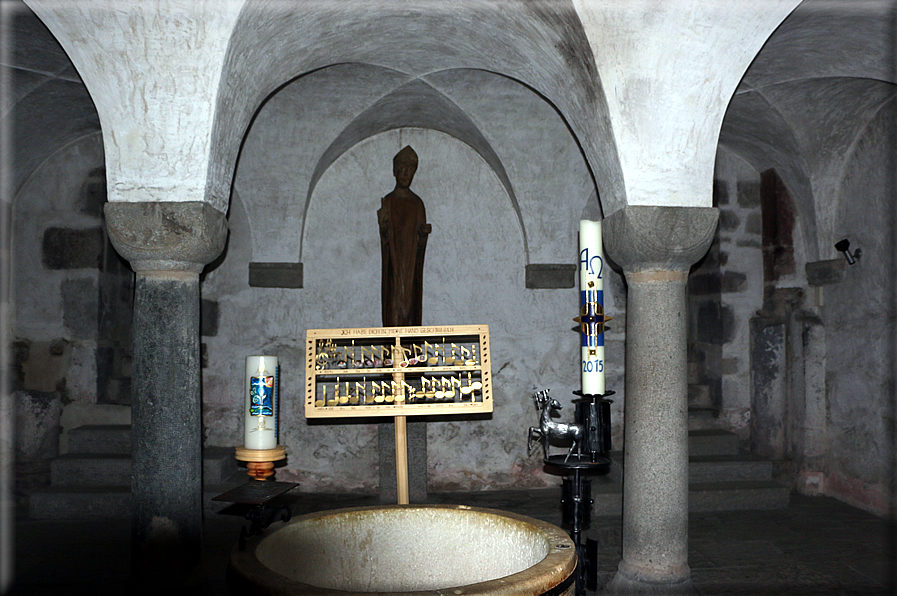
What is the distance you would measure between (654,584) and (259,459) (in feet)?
7.05

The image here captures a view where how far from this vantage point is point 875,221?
5297mm

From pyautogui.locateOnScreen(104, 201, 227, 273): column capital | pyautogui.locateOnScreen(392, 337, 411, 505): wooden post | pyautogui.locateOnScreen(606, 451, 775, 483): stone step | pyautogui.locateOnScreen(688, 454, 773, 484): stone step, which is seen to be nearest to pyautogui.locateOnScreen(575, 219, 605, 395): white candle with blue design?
pyautogui.locateOnScreen(392, 337, 411, 505): wooden post

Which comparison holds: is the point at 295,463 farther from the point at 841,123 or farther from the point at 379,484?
the point at 841,123

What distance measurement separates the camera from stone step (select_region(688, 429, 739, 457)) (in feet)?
20.2

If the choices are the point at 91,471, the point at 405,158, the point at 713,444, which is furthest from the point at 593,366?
the point at 91,471

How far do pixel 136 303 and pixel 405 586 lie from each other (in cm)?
199

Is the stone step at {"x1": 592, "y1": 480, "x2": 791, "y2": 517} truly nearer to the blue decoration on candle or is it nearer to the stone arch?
the stone arch

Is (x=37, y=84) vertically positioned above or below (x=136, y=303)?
above

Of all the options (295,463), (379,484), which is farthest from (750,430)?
(295,463)

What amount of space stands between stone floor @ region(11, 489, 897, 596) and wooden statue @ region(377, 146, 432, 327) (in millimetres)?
1759

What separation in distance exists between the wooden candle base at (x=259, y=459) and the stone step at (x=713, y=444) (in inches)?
177

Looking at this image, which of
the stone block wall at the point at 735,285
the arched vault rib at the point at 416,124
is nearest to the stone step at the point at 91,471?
the arched vault rib at the point at 416,124

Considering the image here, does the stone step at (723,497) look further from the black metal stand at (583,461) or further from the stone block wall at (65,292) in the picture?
the stone block wall at (65,292)

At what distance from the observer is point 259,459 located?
2.67 m
